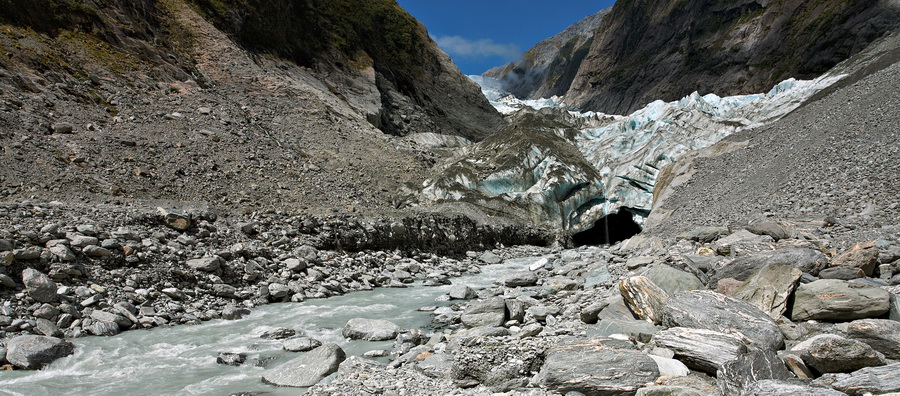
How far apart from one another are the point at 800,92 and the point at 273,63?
95.6ft

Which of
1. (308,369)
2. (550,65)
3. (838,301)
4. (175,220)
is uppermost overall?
(550,65)

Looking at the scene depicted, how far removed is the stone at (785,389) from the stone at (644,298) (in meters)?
2.26

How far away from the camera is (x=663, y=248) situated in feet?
38.3

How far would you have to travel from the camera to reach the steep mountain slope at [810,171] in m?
10.7

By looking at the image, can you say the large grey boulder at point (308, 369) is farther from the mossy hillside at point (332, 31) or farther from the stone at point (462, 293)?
the mossy hillside at point (332, 31)

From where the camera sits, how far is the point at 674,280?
6.88 metres

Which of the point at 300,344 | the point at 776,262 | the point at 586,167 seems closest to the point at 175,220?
the point at 300,344

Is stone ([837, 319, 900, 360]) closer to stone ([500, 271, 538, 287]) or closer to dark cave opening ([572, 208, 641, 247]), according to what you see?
stone ([500, 271, 538, 287])

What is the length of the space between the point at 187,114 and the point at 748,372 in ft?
69.2

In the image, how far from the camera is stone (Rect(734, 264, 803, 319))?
5594 mm

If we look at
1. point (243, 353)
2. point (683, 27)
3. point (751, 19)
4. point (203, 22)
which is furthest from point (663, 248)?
point (683, 27)

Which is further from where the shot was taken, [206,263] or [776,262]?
[206,263]

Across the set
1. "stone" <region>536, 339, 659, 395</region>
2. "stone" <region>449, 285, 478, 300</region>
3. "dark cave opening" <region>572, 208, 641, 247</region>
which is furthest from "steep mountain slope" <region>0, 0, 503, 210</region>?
"stone" <region>536, 339, 659, 395</region>

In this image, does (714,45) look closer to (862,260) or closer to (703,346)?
(862,260)
